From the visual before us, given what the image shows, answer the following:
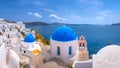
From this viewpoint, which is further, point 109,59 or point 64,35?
point 64,35

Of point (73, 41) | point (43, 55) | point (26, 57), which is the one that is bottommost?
point (26, 57)

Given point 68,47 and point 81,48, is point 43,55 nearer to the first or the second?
point 68,47

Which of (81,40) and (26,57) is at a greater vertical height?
(81,40)

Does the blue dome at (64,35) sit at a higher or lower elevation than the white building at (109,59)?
higher

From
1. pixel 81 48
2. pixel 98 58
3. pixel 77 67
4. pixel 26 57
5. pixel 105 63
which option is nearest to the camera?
pixel 105 63

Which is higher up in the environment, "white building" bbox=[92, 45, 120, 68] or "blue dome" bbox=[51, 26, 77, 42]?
"blue dome" bbox=[51, 26, 77, 42]

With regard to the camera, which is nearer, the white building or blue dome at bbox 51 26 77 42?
the white building

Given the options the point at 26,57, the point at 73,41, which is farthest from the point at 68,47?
the point at 26,57

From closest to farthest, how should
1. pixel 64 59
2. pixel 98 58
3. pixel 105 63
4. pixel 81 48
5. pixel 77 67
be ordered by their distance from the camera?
pixel 105 63 → pixel 98 58 → pixel 77 67 → pixel 64 59 → pixel 81 48

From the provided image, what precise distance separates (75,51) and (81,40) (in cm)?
335

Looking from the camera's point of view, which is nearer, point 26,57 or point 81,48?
point 81,48

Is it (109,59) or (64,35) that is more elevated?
(64,35)

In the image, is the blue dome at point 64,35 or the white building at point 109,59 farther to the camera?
the blue dome at point 64,35

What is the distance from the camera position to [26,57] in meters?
21.9
